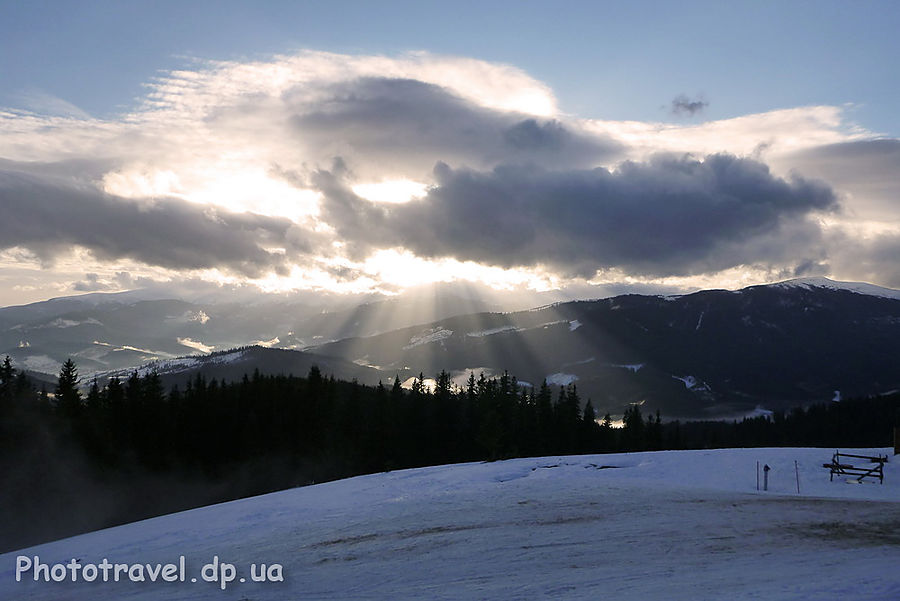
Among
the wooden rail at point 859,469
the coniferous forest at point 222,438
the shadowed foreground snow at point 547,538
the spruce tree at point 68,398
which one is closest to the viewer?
the shadowed foreground snow at point 547,538

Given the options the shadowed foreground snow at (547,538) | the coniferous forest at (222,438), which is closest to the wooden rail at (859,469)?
the shadowed foreground snow at (547,538)

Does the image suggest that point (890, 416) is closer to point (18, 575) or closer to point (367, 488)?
point (367, 488)

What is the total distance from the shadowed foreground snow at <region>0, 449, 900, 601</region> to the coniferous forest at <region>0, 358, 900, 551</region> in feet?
132

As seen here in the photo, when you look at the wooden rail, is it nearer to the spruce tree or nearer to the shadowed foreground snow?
the shadowed foreground snow

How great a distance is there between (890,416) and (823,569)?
644 feet

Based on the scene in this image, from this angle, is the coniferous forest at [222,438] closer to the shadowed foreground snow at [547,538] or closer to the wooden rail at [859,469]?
the shadowed foreground snow at [547,538]

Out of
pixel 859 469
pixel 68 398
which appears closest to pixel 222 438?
pixel 68 398

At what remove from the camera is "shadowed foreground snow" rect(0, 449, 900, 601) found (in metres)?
19.3

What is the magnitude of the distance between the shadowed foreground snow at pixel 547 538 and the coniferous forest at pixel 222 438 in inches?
1578

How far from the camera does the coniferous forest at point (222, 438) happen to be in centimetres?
7162

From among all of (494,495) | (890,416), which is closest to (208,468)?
(494,495)

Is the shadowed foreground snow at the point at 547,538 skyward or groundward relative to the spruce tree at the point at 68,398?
groundward

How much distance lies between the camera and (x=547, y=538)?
2523cm

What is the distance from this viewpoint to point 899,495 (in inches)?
1288
